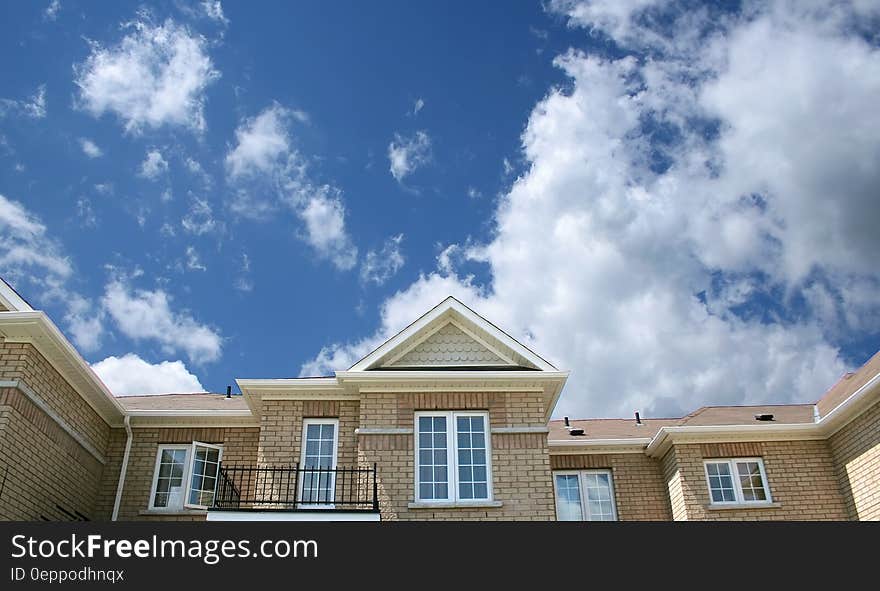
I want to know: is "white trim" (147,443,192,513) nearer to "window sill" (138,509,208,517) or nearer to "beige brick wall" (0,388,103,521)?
"window sill" (138,509,208,517)

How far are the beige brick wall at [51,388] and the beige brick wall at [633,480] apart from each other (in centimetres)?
976

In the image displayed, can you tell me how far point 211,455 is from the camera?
648 inches

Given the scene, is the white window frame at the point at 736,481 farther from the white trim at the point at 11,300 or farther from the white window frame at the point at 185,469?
the white trim at the point at 11,300

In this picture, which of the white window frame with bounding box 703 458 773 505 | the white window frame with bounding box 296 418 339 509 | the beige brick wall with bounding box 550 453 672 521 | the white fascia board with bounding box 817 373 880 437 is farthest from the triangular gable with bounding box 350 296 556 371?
the white fascia board with bounding box 817 373 880 437

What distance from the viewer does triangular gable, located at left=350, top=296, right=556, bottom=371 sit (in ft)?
49.3

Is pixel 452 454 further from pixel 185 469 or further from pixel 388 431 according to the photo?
pixel 185 469

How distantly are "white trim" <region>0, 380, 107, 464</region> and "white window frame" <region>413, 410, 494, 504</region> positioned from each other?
6405 millimetres

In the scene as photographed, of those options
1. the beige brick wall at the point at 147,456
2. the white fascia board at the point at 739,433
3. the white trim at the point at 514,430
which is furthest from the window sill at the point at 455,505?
the white fascia board at the point at 739,433

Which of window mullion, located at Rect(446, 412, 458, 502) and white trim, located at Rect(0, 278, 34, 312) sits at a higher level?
white trim, located at Rect(0, 278, 34, 312)

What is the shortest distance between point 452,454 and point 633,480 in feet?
18.0

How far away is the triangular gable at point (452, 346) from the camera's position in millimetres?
15039

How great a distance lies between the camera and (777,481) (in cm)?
1655
